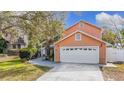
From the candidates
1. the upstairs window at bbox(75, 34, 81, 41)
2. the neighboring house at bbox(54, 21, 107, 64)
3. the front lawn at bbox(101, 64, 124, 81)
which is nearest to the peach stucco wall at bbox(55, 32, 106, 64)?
the neighboring house at bbox(54, 21, 107, 64)

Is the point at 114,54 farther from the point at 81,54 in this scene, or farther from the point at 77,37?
the point at 77,37

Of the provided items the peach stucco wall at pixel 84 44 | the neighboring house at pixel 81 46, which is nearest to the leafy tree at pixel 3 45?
the neighboring house at pixel 81 46

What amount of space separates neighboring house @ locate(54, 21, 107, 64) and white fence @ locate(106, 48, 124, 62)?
641mm

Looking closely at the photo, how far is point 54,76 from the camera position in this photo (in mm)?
10906

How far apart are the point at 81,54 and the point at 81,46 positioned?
0.66 meters

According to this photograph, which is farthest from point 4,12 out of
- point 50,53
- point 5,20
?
point 50,53

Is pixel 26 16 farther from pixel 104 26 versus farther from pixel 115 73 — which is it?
pixel 104 26

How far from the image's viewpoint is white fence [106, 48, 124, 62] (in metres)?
15.6

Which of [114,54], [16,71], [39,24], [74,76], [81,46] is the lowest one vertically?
[74,76]

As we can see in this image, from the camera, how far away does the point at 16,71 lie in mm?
11766

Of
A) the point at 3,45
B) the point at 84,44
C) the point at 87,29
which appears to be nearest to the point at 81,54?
the point at 84,44
